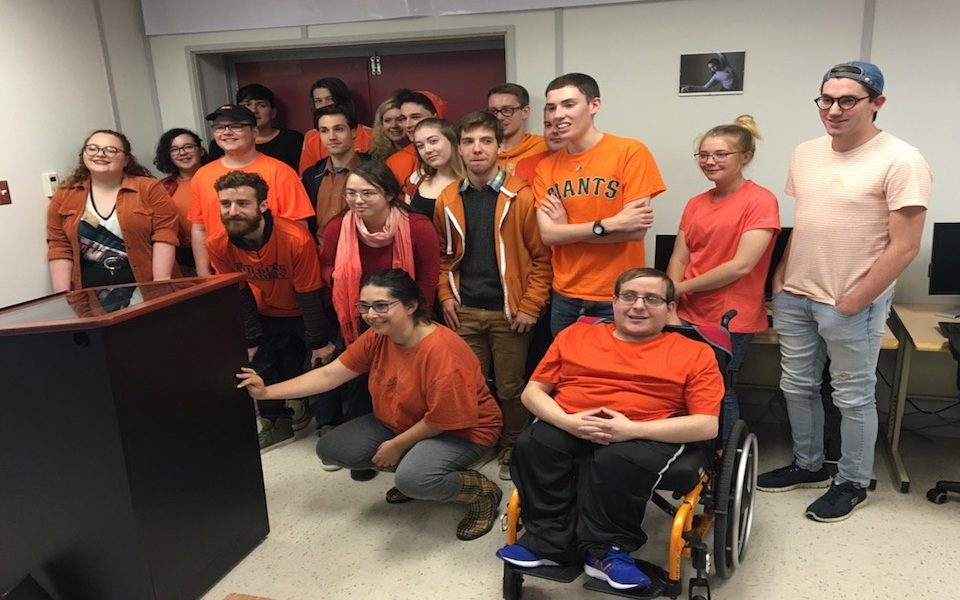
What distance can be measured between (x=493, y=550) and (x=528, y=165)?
1.53 m

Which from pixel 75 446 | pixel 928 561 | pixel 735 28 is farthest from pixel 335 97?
pixel 928 561

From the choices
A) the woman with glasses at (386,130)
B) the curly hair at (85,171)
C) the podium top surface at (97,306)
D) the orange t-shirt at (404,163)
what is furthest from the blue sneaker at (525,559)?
the curly hair at (85,171)

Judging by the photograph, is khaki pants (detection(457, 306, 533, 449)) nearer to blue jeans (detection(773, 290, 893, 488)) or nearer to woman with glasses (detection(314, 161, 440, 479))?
woman with glasses (detection(314, 161, 440, 479))

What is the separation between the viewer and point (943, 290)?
281cm

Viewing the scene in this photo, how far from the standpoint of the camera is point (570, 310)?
259cm

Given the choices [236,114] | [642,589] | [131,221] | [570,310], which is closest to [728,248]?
[570,310]

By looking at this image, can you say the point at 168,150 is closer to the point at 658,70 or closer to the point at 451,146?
the point at 451,146

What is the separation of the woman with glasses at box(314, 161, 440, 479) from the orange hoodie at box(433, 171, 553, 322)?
9cm

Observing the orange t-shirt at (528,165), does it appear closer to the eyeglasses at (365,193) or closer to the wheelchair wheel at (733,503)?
the eyeglasses at (365,193)

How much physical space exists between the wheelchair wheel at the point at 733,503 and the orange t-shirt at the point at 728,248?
0.51m

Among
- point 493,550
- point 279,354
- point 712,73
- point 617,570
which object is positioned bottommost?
point 493,550

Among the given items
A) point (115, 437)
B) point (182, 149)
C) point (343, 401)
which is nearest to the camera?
point (115, 437)

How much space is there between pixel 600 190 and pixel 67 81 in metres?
2.69

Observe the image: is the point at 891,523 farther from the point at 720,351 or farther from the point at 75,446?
the point at 75,446
